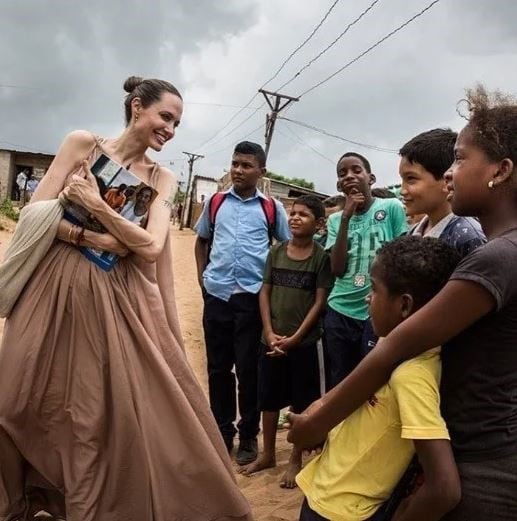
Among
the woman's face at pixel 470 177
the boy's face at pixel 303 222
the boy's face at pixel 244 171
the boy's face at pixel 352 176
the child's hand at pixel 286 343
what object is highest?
the boy's face at pixel 244 171

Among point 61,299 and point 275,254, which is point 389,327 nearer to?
point 61,299

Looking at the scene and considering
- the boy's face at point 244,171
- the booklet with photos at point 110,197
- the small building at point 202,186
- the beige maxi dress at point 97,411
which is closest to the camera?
the beige maxi dress at point 97,411

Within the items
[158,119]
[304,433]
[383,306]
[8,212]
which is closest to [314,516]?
[304,433]

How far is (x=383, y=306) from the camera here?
163 centimetres

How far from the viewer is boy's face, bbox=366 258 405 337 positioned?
1.61 m

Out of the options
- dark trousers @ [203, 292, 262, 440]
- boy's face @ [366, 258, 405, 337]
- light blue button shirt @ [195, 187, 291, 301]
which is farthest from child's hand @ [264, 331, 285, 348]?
boy's face @ [366, 258, 405, 337]

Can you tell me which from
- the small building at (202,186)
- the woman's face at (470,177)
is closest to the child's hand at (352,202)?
the woman's face at (470,177)

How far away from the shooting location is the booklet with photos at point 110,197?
2555 millimetres

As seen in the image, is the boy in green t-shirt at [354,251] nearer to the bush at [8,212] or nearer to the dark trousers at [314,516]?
the dark trousers at [314,516]

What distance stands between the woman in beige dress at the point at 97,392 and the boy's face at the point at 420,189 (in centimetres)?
109

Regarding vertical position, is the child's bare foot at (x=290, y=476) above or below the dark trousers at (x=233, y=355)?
below

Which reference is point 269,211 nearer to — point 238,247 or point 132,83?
point 238,247

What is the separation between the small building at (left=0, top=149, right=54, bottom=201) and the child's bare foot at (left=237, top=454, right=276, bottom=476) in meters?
35.0

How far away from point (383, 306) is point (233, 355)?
8.45 ft
